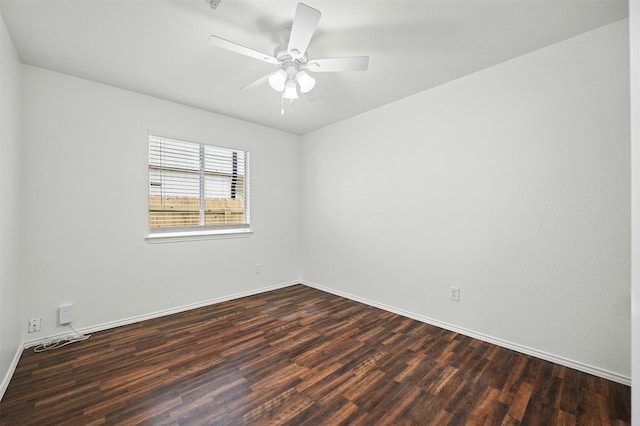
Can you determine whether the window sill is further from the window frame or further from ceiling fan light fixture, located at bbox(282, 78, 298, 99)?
ceiling fan light fixture, located at bbox(282, 78, 298, 99)

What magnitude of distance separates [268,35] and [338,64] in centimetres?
57

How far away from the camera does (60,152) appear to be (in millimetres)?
2570

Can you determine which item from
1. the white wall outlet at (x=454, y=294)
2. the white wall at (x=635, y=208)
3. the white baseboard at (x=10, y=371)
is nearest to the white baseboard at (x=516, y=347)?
the white wall outlet at (x=454, y=294)

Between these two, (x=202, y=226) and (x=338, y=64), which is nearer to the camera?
(x=338, y=64)

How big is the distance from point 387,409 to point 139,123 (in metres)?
3.50

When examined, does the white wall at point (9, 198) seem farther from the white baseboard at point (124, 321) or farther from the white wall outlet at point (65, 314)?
the white wall outlet at point (65, 314)

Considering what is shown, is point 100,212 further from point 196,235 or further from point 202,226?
point 202,226

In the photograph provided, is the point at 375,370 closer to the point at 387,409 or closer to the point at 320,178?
the point at 387,409

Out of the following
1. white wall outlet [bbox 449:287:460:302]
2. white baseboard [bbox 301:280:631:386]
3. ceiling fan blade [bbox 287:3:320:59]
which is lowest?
white baseboard [bbox 301:280:631:386]

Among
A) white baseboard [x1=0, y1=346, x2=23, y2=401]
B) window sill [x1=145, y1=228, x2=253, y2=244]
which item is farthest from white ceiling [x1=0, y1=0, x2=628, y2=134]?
white baseboard [x1=0, y1=346, x2=23, y2=401]

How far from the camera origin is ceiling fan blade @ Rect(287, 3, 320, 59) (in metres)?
1.48

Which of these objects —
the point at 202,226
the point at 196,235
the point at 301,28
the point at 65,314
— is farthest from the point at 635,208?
the point at 65,314

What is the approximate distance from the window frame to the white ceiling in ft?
2.59

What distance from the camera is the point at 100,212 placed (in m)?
2.78
